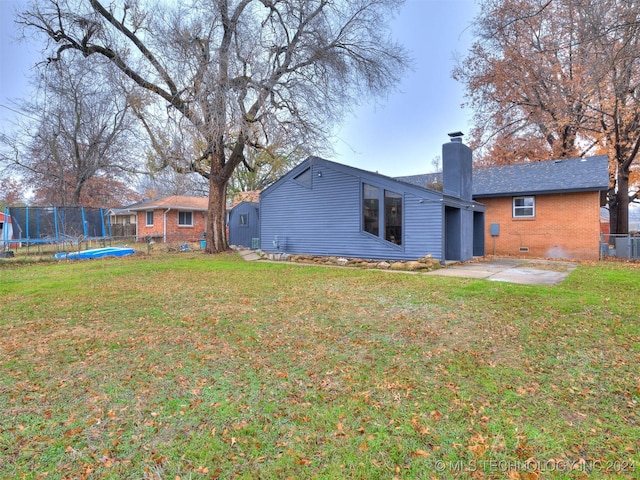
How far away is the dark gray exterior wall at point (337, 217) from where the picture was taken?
10875 millimetres

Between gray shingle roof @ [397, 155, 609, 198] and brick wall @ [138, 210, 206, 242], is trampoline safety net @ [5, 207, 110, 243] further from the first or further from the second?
gray shingle roof @ [397, 155, 609, 198]

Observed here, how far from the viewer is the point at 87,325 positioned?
496 cm

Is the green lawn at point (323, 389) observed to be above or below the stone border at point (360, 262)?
below

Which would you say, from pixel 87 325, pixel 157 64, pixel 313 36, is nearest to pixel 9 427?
pixel 87 325

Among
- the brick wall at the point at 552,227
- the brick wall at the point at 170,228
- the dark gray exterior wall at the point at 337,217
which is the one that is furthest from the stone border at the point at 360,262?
the brick wall at the point at 170,228

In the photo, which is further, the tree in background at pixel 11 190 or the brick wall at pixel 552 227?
the tree in background at pixel 11 190

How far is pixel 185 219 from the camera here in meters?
25.1

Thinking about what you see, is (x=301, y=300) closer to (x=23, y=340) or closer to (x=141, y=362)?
(x=141, y=362)


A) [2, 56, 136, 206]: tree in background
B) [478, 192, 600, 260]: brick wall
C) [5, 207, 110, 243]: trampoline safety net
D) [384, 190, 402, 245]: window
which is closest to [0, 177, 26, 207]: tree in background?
[2, 56, 136, 206]: tree in background

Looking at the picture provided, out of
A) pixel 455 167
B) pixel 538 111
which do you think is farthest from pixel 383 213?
pixel 538 111

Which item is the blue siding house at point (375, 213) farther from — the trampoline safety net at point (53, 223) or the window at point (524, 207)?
the trampoline safety net at point (53, 223)

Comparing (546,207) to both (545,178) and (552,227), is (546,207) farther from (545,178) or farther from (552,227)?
(545,178)

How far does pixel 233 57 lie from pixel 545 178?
1309 centimetres

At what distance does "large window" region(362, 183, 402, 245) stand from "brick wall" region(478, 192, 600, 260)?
6452 millimetres
